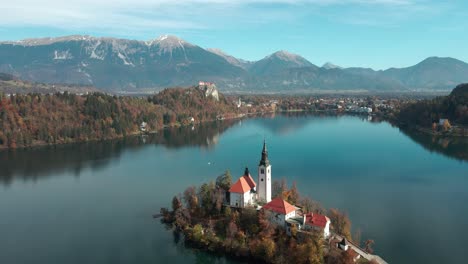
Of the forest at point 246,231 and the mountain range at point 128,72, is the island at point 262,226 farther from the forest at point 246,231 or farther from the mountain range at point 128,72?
the mountain range at point 128,72

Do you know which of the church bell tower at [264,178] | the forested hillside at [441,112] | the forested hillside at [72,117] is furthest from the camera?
the forested hillside at [441,112]

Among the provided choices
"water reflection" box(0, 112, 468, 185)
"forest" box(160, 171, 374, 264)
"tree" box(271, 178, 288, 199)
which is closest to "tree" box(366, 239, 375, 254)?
"forest" box(160, 171, 374, 264)

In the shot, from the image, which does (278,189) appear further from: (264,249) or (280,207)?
(264,249)

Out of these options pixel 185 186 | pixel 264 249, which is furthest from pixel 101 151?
pixel 264 249

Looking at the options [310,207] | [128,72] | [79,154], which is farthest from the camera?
[128,72]

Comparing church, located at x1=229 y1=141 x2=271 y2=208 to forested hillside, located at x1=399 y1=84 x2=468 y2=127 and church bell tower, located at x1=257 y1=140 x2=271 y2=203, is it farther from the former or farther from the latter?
forested hillside, located at x1=399 y1=84 x2=468 y2=127

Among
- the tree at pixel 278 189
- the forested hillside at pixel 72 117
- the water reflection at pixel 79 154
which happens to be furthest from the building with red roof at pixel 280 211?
the forested hillside at pixel 72 117
